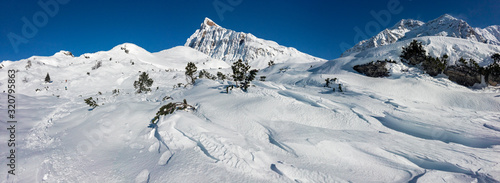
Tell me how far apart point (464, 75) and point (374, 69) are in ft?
10.5

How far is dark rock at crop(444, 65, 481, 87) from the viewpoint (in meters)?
7.62

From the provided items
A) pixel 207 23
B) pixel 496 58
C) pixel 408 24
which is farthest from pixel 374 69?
pixel 408 24

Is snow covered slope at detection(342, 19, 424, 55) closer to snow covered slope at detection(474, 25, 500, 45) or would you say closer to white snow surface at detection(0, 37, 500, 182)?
snow covered slope at detection(474, 25, 500, 45)

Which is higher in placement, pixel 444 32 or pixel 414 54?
pixel 444 32

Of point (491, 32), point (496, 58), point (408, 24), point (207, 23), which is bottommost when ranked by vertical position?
point (496, 58)

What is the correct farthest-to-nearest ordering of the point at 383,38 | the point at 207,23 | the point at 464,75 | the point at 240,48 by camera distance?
the point at 207,23, the point at 240,48, the point at 383,38, the point at 464,75

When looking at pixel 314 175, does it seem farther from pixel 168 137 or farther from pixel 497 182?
pixel 168 137

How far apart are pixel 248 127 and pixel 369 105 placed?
391 cm

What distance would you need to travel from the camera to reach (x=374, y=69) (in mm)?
9180

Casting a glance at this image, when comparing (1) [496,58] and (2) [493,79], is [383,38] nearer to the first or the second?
(1) [496,58]

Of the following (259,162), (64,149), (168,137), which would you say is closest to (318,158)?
(259,162)

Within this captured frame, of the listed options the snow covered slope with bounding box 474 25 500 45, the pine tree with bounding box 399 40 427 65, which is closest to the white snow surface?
the pine tree with bounding box 399 40 427 65

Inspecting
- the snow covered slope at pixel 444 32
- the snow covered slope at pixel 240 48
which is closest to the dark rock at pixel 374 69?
the snow covered slope at pixel 444 32

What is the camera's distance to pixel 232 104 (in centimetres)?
514
